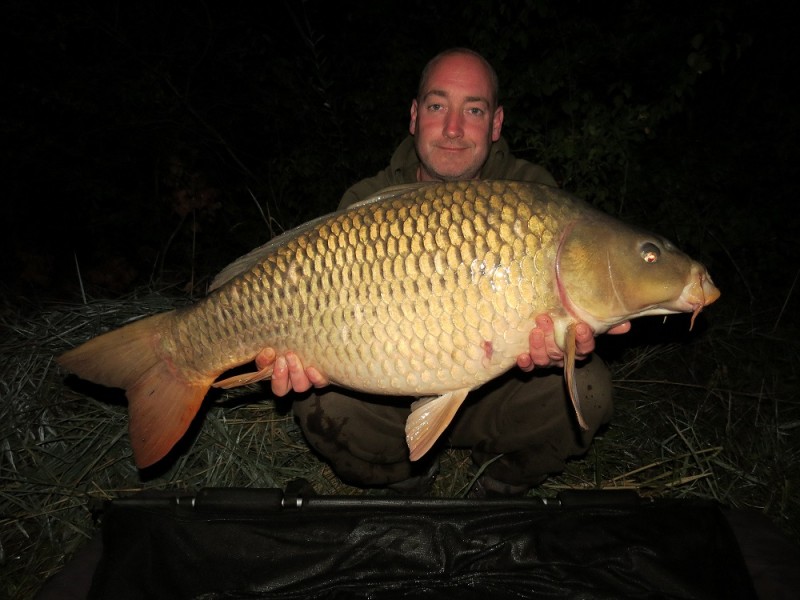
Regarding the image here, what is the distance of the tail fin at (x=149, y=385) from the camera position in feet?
4.92

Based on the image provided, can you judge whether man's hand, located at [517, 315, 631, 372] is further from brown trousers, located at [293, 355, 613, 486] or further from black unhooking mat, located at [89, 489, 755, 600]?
black unhooking mat, located at [89, 489, 755, 600]

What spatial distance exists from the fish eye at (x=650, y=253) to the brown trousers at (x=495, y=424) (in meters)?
0.44

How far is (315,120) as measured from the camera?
13.9 ft

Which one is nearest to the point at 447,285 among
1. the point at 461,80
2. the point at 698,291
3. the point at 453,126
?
the point at 698,291

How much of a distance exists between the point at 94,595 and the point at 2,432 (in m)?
0.85

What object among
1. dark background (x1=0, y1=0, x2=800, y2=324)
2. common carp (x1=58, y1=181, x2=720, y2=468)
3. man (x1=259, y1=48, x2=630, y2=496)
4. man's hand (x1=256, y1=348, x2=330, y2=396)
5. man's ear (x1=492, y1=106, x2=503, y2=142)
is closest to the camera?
common carp (x1=58, y1=181, x2=720, y2=468)

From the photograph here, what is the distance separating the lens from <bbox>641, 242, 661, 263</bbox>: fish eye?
1.32m

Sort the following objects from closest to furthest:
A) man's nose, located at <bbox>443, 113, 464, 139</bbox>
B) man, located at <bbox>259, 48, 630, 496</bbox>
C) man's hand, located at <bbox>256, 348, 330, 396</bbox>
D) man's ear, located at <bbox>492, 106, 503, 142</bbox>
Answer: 1. man's hand, located at <bbox>256, 348, 330, 396</bbox>
2. man, located at <bbox>259, 48, 630, 496</bbox>
3. man's nose, located at <bbox>443, 113, 464, 139</bbox>
4. man's ear, located at <bbox>492, 106, 503, 142</bbox>

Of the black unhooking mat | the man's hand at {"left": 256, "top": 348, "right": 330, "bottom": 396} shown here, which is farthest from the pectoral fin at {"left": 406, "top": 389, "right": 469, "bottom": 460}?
the man's hand at {"left": 256, "top": 348, "right": 330, "bottom": 396}

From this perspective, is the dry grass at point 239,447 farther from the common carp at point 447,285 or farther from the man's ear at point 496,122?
the man's ear at point 496,122

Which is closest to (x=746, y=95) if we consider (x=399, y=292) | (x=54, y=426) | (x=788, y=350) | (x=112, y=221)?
(x=788, y=350)

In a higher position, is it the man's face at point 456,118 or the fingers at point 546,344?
the man's face at point 456,118

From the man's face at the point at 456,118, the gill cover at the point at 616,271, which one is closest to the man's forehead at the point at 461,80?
the man's face at the point at 456,118

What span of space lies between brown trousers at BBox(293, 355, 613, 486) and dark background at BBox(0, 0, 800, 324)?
5.40 ft
